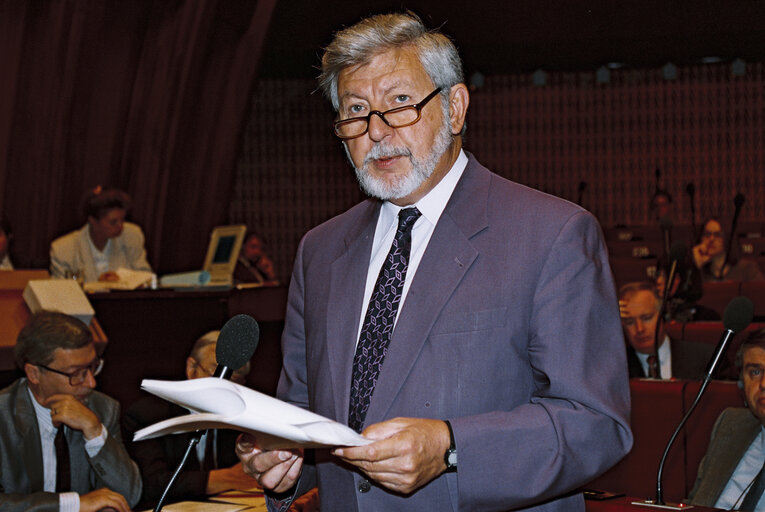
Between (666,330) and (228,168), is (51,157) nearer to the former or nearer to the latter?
(228,168)

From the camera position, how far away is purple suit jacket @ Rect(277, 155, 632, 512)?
150cm

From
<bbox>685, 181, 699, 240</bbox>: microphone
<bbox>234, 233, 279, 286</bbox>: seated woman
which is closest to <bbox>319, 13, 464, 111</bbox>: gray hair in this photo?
<bbox>234, 233, 279, 286</bbox>: seated woman

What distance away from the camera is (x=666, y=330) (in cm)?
531

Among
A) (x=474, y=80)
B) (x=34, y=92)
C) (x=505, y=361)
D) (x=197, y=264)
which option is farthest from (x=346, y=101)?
(x=474, y=80)

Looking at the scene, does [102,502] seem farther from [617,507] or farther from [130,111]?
[130,111]

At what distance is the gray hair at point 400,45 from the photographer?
5.90ft

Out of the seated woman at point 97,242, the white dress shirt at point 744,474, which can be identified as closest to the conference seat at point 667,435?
the white dress shirt at point 744,474

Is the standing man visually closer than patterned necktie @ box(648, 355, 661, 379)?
Yes

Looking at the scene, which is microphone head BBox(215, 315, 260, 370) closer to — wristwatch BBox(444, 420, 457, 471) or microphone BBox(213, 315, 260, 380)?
microphone BBox(213, 315, 260, 380)

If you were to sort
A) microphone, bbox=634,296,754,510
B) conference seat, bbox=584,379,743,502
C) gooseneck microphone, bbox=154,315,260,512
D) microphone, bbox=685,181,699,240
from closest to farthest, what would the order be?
gooseneck microphone, bbox=154,315,260,512
microphone, bbox=634,296,754,510
conference seat, bbox=584,379,743,502
microphone, bbox=685,181,699,240

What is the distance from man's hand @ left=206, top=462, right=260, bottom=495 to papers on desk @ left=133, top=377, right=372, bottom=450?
77.8 inches

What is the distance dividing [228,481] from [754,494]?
1.85 m

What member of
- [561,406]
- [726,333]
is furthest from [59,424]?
[561,406]

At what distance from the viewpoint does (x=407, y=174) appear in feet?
5.83
